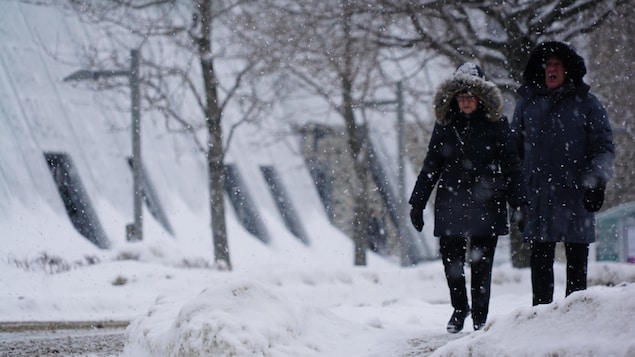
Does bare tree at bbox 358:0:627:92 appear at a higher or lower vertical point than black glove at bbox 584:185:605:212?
higher

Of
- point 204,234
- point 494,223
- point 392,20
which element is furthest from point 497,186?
point 204,234

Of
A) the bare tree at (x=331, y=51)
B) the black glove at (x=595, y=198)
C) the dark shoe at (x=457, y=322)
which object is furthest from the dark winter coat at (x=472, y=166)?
the bare tree at (x=331, y=51)

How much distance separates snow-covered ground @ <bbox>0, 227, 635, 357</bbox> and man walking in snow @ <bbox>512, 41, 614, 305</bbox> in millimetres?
505

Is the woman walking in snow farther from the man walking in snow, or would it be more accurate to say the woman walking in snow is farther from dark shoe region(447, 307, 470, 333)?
the man walking in snow

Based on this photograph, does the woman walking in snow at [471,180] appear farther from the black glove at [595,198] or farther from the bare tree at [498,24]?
the bare tree at [498,24]

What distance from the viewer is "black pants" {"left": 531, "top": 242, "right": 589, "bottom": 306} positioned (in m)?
6.18

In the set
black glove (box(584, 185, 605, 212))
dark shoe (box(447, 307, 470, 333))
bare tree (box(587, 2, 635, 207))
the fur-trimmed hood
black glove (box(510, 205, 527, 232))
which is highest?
bare tree (box(587, 2, 635, 207))

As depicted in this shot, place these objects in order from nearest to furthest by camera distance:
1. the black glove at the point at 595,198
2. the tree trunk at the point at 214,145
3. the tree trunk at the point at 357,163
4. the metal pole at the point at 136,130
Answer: the black glove at the point at 595,198 < the metal pole at the point at 136,130 < the tree trunk at the point at 214,145 < the tree trunk at the point at 357,163

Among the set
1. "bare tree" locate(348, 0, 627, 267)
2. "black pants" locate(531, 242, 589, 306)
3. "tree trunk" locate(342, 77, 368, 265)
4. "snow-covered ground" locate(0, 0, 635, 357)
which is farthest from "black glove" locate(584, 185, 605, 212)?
"tree trunk" locate(342, 77, 368, 265)

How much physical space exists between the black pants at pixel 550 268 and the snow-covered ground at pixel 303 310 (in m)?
0.43

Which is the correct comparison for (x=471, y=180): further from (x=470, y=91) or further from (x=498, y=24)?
(x=498, y=24)

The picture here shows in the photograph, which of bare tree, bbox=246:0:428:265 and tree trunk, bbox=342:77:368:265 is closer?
bare tree, bbox=246:0:428:265

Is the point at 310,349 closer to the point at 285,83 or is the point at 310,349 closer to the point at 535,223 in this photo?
the point at 535,223

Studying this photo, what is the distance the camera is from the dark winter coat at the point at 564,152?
6.13m
